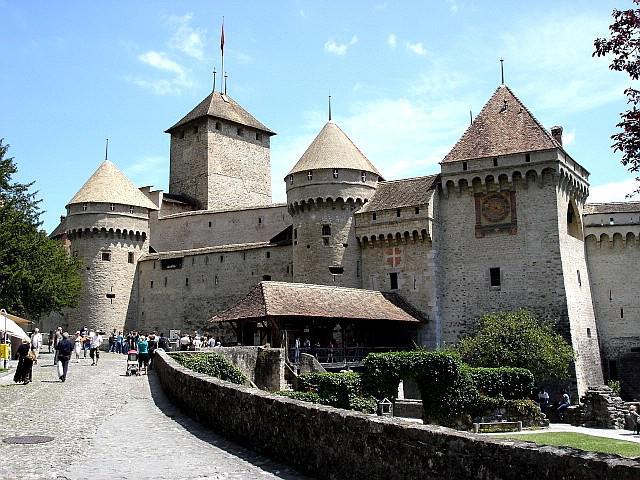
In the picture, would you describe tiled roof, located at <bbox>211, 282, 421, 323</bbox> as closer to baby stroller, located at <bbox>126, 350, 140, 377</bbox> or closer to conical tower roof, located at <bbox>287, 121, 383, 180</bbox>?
baby stroller, located at <bbox>126, 350, 140, 377</bbox>

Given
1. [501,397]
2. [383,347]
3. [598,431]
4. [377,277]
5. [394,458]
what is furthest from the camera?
[377,277]

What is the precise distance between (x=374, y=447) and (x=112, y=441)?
4.72m

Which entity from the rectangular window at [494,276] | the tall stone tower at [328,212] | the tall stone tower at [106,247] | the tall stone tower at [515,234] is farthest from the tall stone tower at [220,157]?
the rectangular window at [494,276]

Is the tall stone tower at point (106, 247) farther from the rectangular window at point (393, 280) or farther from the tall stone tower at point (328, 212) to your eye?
the rectangular window at point (393, 280)

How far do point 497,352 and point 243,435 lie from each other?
2195cm

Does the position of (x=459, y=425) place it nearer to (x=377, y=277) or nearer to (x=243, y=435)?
(x=377, y=277)

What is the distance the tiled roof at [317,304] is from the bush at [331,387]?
359cm

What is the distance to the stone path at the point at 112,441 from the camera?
7.78 m

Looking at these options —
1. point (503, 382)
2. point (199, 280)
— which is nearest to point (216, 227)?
point (199, 280)

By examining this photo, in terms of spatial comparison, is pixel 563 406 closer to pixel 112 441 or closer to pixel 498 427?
pixel 498 427

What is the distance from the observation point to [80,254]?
4425cm

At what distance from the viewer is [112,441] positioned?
9.83 m

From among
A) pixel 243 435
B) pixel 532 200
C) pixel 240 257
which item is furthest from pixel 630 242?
pixel 243 435

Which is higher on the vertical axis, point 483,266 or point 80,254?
point 80,254
